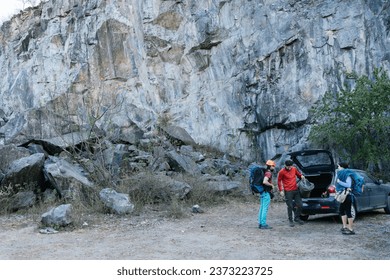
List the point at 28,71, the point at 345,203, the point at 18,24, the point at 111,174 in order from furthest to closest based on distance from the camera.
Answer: the point at 18,24, the point at 28,71, the point at 111,174, the point at 345,203

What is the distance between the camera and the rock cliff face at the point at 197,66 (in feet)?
65.5

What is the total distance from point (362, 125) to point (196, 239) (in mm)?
9291

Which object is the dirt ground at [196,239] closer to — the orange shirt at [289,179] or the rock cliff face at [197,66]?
the orange shirt at [289,179]

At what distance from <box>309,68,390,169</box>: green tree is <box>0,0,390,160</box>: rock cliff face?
2593mm

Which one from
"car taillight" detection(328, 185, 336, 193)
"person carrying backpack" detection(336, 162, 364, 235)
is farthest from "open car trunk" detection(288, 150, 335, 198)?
"person carrying backpack" detection(336, 162, 364, 235)

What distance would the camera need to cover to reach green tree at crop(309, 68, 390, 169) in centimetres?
1590

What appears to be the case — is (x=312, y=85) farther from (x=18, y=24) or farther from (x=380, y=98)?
(x=18, y=24)

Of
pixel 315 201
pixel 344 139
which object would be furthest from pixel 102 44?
pixel 315 201

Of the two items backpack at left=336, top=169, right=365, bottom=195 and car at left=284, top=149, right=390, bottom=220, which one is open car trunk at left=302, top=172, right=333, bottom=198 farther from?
backpack at left=336, top=169, right=365, bottom=195

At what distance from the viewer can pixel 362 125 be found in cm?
1566

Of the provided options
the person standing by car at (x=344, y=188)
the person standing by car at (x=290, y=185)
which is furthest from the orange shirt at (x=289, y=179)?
the person standing by car at (x=344, y=188)

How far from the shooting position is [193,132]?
71.9 feet

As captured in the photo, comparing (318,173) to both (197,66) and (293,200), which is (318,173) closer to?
(293,200)

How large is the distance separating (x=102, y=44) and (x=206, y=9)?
18.9 feet
